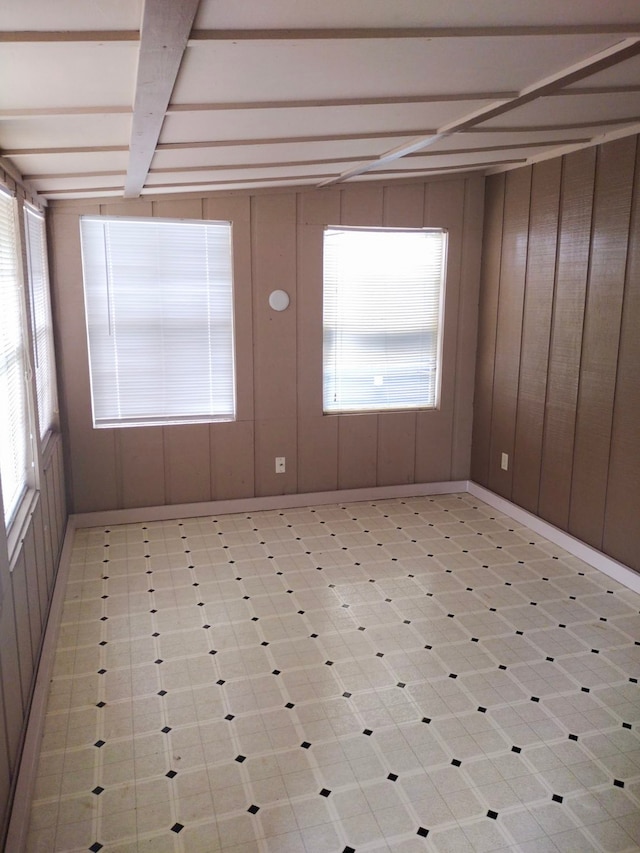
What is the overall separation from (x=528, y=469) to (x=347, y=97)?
320 centimetres

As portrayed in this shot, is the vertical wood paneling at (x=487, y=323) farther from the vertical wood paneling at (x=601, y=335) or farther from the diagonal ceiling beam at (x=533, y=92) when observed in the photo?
the diagonal ceiling beam at (x=533, y=92)

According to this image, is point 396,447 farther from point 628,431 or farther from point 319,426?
point 628,431

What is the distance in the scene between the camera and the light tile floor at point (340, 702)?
7.14 feet

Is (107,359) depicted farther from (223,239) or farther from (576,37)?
(576,37)

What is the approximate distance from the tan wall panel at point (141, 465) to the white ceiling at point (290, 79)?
1865mm

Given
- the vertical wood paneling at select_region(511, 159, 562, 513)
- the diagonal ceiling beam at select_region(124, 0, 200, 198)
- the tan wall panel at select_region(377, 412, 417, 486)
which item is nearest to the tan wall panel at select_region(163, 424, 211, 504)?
the tan wall panel at select_region(377, 412, 417, 486)

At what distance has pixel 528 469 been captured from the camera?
471 cm

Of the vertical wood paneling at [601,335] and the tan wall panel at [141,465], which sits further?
the tan wall panel at [141,465]

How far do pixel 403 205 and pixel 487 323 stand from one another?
1109 millimetres

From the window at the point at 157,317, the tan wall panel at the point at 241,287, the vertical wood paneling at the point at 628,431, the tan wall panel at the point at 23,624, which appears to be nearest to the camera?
the tan wall panel at the point at 23,624

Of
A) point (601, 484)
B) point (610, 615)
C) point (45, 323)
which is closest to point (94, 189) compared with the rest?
point (45, 323)

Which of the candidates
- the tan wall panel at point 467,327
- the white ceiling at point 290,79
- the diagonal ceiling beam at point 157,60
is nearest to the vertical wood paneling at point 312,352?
the tan wall panel at point 467,327

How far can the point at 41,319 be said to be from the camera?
3.93 meters

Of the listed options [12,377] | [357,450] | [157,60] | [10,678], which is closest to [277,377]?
[357,450]
